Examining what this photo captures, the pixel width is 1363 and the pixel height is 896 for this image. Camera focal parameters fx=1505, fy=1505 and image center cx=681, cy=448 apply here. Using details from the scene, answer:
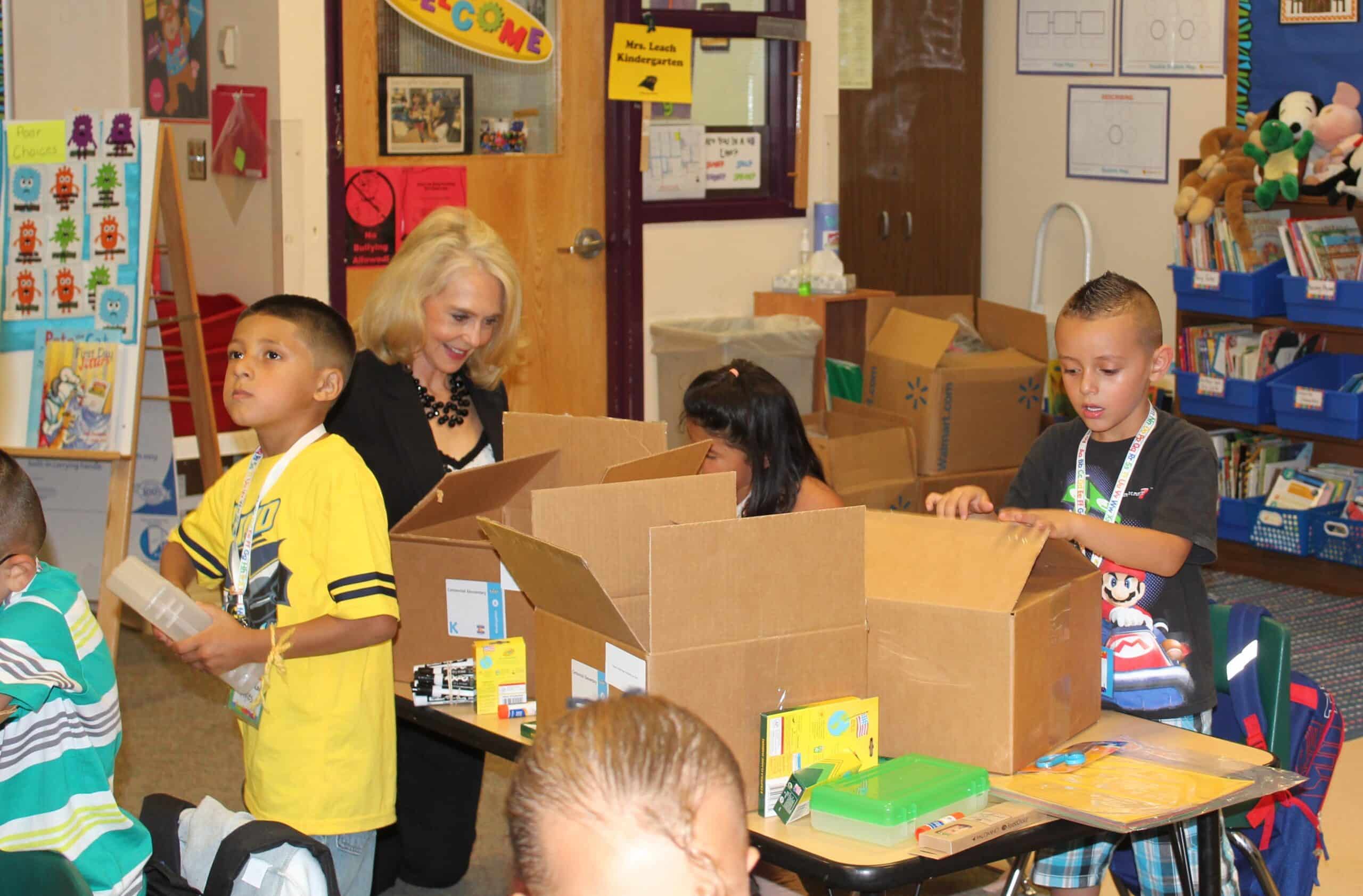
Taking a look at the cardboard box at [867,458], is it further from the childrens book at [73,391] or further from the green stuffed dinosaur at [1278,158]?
the childrens book at [73,391]

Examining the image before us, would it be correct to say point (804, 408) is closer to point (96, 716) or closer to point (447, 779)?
point (447, 779)

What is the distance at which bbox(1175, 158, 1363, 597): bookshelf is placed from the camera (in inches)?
197

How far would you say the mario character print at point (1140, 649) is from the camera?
2172 millimetres

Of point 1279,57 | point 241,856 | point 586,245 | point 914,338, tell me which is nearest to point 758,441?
point 241,856

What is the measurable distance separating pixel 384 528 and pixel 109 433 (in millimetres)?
1988

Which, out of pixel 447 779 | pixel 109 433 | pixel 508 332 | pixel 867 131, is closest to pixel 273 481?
pixel 508 332

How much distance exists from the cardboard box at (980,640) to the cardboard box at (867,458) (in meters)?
2.49

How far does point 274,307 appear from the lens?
2.20 metres

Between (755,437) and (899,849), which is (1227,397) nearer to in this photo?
(755,437)

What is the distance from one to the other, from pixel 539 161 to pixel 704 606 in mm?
3152

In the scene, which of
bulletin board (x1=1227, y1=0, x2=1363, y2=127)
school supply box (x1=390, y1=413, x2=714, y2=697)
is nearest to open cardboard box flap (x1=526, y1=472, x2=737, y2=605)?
school supply box (x1=390, y1=413, x2=714, y2=697)

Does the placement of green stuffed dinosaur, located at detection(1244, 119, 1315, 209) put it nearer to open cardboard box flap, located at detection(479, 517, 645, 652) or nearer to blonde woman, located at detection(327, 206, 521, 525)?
blonde woman, located at detection(327, 206, 521, 525)

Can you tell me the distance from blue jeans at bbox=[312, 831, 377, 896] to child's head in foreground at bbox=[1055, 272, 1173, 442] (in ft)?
4.03

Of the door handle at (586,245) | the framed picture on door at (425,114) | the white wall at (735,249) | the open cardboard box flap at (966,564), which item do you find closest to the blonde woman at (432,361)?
the open cardboard box flap at (966,564)
